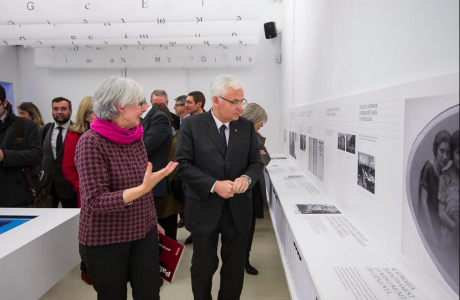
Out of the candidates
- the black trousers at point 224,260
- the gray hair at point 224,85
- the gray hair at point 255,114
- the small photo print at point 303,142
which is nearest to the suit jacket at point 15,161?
the black trousers at point 224,260

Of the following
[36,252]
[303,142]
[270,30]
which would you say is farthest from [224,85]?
[270,30]

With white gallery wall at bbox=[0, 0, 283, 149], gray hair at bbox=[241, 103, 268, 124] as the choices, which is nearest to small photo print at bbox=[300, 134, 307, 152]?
Answer: gray hair at bbox=[241, 103, 268, 124]

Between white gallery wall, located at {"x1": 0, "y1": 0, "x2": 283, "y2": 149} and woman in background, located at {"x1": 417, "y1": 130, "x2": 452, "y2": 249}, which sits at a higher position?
white gallery wall, located at {"x1": 0, "y1": 0, "x2": 283, "y2": 149}

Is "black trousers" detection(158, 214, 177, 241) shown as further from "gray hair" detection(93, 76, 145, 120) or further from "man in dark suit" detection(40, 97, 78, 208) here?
"gray hair" detection(93, 76, 145, 120)

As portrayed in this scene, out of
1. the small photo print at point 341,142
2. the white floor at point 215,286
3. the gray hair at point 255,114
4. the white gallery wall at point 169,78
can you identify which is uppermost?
the white gallery wall at point 169,78

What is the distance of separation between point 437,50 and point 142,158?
1.42 metres

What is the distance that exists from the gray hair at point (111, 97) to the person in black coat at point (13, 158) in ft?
4.61

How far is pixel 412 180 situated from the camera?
1.25 meters

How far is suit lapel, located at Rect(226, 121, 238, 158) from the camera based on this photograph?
82.6 inches

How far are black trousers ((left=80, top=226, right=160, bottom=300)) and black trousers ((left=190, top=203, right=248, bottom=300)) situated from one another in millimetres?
393

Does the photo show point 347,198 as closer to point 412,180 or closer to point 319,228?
point 319,228

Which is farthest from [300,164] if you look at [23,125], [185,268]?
[23,125]

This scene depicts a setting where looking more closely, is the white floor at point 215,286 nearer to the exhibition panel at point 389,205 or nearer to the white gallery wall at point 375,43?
the exhibition panel at point 389,205

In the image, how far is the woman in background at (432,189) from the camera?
1.00m
